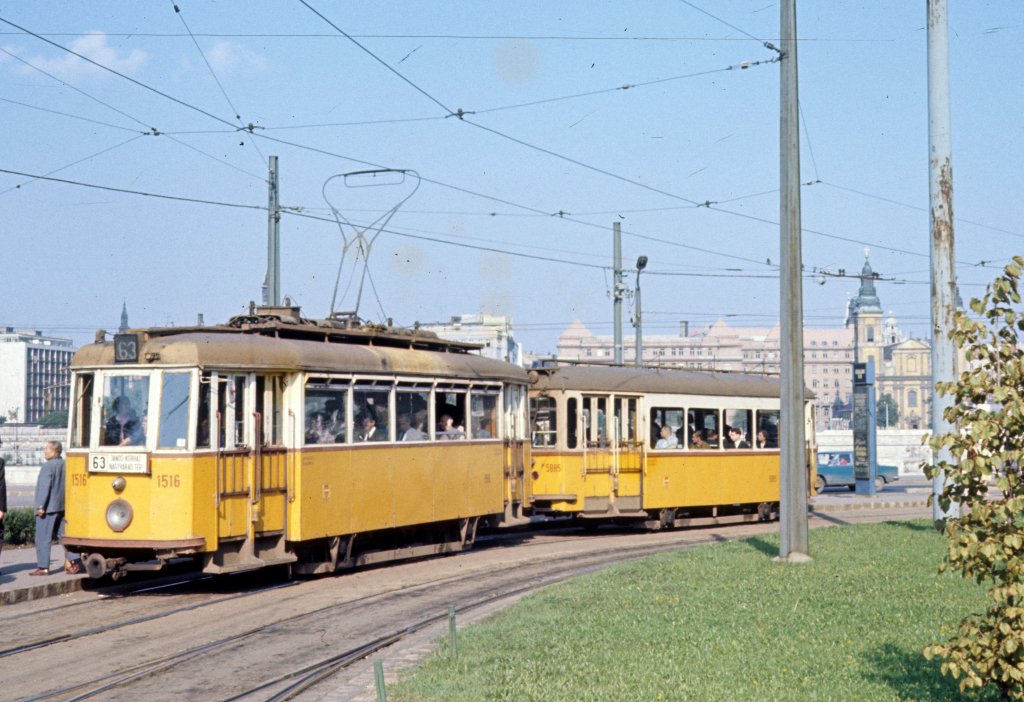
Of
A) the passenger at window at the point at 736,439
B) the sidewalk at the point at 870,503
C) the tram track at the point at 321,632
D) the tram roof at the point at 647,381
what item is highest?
the tram roof at the point at 647,381

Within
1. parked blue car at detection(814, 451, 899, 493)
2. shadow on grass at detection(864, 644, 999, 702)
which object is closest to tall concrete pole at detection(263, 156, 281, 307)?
shadow on grass at detection(864, 644, 999, 702)

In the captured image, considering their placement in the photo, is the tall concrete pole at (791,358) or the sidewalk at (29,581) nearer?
the sidewalk at (29,581)

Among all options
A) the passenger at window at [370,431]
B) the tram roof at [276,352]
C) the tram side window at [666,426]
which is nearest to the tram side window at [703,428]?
the tram side window at [666,426]

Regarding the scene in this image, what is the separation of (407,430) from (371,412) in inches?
41.4

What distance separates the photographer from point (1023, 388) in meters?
6.69

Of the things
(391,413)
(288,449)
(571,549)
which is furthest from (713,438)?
(288,449)

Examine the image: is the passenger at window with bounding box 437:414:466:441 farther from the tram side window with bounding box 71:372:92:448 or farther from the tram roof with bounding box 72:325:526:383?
the tram side window with bounding box 71:372:92:448

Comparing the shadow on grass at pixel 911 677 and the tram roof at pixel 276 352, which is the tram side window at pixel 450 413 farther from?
the shadow on grass at pixel 911 677

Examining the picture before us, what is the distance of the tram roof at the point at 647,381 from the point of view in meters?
25.0

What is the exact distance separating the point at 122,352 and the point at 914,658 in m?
9.95

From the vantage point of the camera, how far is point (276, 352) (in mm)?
16438

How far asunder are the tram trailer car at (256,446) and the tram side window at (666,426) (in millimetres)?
6726

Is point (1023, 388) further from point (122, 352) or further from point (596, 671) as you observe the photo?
point (122, 352)

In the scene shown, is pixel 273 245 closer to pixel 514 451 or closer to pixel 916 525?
pixel 514 451
